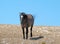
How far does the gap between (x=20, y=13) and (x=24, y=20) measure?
121cm

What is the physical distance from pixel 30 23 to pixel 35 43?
6255mm

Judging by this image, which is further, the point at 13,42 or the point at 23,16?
the point at 23,16

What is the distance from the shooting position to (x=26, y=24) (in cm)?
2633

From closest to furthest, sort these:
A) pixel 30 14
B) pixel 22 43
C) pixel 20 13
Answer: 1. pixel 22 43
2. pixel 20 13
3. pixel 30 14

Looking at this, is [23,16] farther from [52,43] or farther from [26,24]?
[52,43]

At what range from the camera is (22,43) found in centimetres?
2181

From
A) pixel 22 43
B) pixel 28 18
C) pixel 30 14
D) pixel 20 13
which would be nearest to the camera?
pixel 22 43

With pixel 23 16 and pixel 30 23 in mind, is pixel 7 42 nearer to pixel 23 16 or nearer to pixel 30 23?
pixel 23 16

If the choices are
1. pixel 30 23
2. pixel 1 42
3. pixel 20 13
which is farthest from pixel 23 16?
pixel 1 42

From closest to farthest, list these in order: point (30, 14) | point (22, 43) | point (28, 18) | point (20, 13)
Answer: point (22, 43), point (20, 13), point (28, 18), point (30, 14)

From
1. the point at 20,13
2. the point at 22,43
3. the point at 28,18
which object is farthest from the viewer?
the point at 28,18

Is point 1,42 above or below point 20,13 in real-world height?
below

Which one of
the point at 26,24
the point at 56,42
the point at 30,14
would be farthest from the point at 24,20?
the point at 56,42

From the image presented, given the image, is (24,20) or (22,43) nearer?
(22,43)
